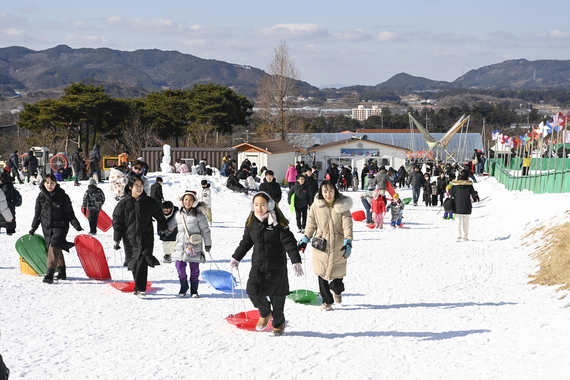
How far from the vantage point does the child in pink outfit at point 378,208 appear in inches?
531

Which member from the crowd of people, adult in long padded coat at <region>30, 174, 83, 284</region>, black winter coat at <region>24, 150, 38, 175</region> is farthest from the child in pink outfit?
black winter coat at <region>24, 150, 38, 175</region>

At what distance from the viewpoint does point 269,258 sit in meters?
5.04

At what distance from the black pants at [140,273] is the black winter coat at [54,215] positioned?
1226 mm

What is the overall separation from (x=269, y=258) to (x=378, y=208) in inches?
351

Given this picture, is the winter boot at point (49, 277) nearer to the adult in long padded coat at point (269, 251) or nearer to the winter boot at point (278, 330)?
the adult in long padded coat at point (269, 251)

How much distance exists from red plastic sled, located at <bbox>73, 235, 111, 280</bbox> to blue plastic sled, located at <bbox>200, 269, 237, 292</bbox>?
4.56 ft

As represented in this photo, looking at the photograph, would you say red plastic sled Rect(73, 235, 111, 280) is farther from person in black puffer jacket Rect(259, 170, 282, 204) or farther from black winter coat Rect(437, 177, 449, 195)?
black winter coat Rect(437, 177, 449, 195)

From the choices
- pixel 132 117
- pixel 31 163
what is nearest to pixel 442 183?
pixel 31 163

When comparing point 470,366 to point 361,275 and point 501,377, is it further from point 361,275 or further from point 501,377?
point 361,275

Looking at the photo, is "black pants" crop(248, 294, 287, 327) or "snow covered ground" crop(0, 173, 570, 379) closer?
"snow covered ground" crop(0, 173, 570, 379)

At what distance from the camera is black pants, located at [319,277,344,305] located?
6.05 meters

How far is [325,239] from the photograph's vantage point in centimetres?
→ 587

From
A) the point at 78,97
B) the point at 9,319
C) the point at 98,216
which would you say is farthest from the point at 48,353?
the point at 78,97

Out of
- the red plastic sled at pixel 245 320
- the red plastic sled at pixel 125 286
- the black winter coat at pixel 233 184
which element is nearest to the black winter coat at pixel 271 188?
the red plastic sled at pixel 125 286
